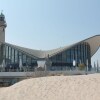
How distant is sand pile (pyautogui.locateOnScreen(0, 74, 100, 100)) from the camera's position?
73.4 feet

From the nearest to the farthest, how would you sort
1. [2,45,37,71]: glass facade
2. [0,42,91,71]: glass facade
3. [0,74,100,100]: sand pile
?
[0,74,100,100]: sand pile → [0,42,91,71]: glass facade → [2,45,37,71]: glass facade

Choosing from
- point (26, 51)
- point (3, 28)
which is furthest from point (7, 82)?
point (3, 28)

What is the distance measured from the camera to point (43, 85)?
2570cm

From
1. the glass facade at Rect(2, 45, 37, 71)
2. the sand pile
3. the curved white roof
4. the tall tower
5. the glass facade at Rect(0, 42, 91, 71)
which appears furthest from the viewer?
the tall tower

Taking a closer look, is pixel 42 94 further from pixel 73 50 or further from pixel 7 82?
pixel 73 50

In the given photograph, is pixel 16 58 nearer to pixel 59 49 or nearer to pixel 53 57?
pixel 53 57

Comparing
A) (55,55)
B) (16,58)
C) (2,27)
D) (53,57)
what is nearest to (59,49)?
(55,55)

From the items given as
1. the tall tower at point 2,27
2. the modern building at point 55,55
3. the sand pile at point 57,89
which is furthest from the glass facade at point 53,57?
the sand pile at point 57,89

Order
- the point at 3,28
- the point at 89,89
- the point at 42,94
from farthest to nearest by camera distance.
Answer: the point at 3,28
the point at 42,94
the point at 89,89

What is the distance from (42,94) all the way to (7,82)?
79.5ft

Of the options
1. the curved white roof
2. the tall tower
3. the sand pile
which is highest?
the tall tower

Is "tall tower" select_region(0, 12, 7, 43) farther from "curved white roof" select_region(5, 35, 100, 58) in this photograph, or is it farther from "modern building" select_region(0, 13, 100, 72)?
"curved white roof" select_region(5, 35, 100, 58)

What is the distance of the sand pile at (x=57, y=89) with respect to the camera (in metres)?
22.4

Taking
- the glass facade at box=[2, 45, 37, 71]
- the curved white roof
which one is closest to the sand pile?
the glass facade at box=[2, 45, 37, 71]
